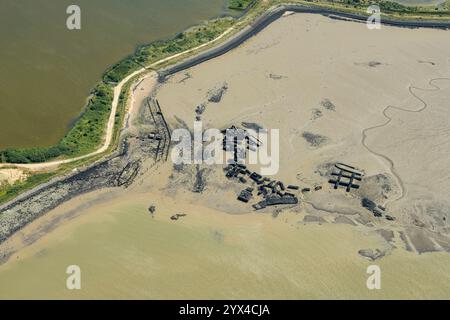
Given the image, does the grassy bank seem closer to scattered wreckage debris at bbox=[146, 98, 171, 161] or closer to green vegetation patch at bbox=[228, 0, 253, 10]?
scattered wreckage debris at bbox=[146, 98, 171, 161]

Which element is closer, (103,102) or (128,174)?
(128,174)

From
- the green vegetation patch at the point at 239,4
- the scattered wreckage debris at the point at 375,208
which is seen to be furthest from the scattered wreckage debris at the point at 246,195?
the green vegetation patch at the point at 239,4

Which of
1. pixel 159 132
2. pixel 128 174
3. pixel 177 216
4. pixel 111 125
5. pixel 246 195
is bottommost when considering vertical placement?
pixel 177 216

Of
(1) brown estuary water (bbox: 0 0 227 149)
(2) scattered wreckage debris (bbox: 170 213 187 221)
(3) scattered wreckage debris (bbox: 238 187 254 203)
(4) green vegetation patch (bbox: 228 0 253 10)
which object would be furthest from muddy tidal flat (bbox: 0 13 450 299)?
(4) green vegetation patch (bbox: 228 0 253 10)

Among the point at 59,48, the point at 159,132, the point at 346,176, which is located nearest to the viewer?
the point at 346,176

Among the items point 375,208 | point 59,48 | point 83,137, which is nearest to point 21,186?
point 83,137

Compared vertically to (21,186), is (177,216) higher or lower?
lower

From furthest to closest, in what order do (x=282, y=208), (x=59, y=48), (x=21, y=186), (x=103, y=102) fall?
(x=59, y=48) < (x=103, y=102) < (x=282, y=208) < (x=21, y=186)

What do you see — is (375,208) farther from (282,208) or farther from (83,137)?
(83,137)
